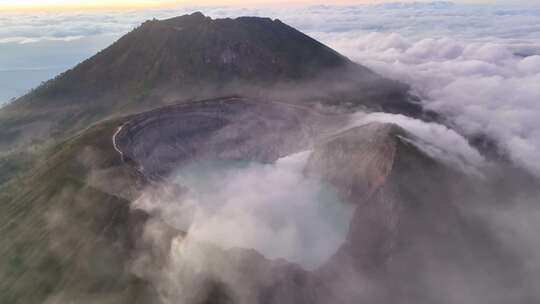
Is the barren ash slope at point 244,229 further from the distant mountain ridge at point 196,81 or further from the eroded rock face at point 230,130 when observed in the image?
the distant mountain ridge at point 196,81

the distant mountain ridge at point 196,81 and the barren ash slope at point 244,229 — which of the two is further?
the distant mountain ridge at point 196,81

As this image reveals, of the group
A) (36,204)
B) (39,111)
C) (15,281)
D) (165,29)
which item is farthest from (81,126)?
(15,281)

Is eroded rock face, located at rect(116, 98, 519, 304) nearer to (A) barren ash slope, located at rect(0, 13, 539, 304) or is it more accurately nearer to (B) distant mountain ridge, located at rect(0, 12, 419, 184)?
(A) barren ash slope, located at rect(0, 13, 539, 304)

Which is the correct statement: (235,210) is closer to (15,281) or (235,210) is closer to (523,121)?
(15,281)

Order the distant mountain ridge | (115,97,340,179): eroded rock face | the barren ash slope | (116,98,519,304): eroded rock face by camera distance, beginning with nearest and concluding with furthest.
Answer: (116,98,519,304): eroded rock face, the barren ash slope, (115,97,340,179): eroded rock face, the distant mountain ridge

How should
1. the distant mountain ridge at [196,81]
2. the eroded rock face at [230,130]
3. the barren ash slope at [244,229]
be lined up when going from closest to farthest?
the barren ash slope at [244,229], the eroded rock face at [230,130], the distant mountain ridge at [196,81]

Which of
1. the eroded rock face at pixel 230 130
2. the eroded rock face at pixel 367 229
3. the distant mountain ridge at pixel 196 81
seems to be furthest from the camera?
the distant mountain ridge at pixel 196 81

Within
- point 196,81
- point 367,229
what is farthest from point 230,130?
point 367,229

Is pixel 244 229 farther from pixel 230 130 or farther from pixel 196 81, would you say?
pixel 196 81

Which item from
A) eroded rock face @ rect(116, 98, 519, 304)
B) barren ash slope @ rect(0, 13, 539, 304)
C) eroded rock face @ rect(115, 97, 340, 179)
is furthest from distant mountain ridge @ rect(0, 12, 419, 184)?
eroded rock face @ rect(116, 98, 519, 304)

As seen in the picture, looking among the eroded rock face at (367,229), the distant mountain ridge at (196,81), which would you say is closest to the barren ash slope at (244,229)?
the eroded rock face at (367,229)
